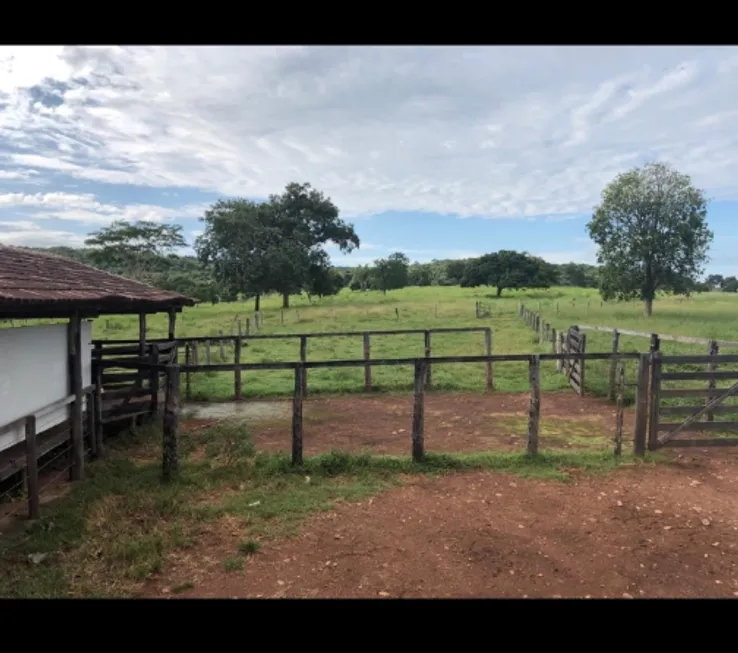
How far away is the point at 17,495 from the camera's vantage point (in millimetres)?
6117

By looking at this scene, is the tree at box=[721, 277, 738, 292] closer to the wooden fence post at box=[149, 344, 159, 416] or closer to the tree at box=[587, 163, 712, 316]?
the tree at box=[587, 163, 712, 316]

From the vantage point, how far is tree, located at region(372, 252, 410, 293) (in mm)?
70312

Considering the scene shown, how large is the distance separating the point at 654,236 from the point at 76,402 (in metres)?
36.6

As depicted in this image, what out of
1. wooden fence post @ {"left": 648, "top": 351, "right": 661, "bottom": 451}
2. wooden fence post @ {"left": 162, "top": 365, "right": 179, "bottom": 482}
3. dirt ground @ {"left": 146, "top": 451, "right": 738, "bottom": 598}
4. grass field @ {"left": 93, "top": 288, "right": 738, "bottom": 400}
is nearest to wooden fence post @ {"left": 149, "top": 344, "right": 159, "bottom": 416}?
grass field @ {"left": 93, "top": 288, "right": 738, "bottom": 400}

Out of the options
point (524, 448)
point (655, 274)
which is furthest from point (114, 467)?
point (655, 274)

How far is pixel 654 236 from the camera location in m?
34.6

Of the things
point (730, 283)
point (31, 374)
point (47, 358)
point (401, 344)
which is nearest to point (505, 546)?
point (31, 374)

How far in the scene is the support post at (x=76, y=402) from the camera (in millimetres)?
6762

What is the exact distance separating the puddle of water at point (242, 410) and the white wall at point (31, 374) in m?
3.17

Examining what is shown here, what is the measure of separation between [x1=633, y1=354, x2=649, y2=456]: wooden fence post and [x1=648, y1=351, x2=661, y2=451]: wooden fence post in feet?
0.25

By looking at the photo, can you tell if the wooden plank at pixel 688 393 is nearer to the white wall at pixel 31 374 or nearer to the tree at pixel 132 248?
the white wall at pixel 31 374
